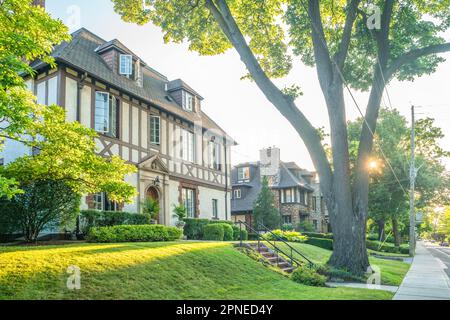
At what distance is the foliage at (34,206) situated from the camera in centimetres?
1139

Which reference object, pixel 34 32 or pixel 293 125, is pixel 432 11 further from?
pixel 34 32

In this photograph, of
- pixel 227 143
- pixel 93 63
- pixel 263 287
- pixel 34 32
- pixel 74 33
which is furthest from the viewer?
pixel 227 143

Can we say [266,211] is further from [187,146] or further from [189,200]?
[187,146]

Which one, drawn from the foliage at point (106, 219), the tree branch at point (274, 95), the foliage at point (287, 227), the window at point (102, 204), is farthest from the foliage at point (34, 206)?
the foliage at point (287, 227)

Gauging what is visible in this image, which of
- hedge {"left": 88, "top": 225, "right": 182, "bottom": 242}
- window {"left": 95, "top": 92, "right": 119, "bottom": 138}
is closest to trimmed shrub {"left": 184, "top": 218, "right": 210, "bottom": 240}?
hedge {"left": 88, "top": 225, "right": 182, "bottom": 242}

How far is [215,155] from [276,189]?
1817 cm

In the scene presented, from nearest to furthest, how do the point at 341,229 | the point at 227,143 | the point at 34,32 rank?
the point at 34,32 < the point at 341,229 < the point at 227,143

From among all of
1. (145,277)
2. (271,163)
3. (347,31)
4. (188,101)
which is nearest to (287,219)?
(271,163)

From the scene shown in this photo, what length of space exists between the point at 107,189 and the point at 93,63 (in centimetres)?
907

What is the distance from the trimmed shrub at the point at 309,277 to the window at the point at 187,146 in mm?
12220

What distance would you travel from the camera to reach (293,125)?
12.3 meters

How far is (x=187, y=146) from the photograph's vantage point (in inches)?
904

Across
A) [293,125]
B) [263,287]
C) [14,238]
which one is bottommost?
[263,287]

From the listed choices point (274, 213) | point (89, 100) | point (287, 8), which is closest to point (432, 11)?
point (287, 8)
